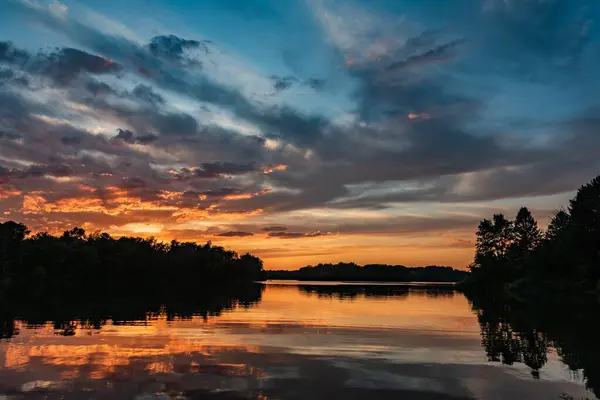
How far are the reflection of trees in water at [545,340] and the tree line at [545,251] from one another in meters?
41.2

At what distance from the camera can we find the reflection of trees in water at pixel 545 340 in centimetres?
2645

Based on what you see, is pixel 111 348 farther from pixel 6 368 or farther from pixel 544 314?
pixel 544 314

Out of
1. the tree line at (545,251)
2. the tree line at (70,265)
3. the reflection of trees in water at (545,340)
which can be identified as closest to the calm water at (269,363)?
the reflection of trees in water at (545,340)

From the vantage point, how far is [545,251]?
113m

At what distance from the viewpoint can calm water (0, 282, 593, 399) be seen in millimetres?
19516

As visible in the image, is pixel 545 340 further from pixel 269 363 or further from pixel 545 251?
pixel 545 251

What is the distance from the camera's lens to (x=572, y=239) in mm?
96500

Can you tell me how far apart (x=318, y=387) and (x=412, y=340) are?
16.6 metres

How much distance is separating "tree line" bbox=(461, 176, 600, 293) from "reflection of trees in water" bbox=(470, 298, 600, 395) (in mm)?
41239

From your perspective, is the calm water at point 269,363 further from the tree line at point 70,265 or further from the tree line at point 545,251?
the tree line at point 70,265

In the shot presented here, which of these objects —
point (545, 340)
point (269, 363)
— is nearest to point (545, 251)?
point (545, 340)

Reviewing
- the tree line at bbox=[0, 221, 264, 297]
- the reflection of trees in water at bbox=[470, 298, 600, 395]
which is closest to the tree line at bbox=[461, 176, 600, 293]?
the reflection of trees in water at bbox=[470, 298, 600, 395]

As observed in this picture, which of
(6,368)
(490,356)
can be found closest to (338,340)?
(490,356)

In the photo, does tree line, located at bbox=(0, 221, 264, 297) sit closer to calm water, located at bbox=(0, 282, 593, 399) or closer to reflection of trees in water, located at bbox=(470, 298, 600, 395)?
calm water, located at bbox=(0, 282, 593, 399)
